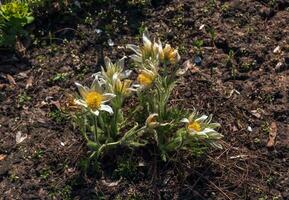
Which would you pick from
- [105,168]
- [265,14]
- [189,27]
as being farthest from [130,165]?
[265,14]

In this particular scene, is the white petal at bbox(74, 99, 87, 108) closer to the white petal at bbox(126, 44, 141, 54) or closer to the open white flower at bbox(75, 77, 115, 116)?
the open white flower at bbox(75, 77, 115, 116)

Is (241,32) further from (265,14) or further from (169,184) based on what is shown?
(169,184)

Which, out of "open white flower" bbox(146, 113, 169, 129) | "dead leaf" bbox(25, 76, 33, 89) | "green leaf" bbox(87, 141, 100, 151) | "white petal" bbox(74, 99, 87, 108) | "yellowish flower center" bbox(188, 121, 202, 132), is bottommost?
"green leaf" bbox(87, 141, 100, 151)

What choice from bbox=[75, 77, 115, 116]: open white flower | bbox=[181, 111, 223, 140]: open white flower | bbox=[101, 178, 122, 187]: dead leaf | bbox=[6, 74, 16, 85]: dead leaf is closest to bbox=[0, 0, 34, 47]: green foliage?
bbox=[6, 74, 16, 85]: dead leaf

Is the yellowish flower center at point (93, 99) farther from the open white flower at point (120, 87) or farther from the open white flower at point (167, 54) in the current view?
the open white flower at point (167, 54)

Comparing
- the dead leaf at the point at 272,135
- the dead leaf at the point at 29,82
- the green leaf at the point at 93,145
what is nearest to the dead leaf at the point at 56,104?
the dead leaf at the point at 29,82

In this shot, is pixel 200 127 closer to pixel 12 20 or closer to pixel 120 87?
pixel 120 87
